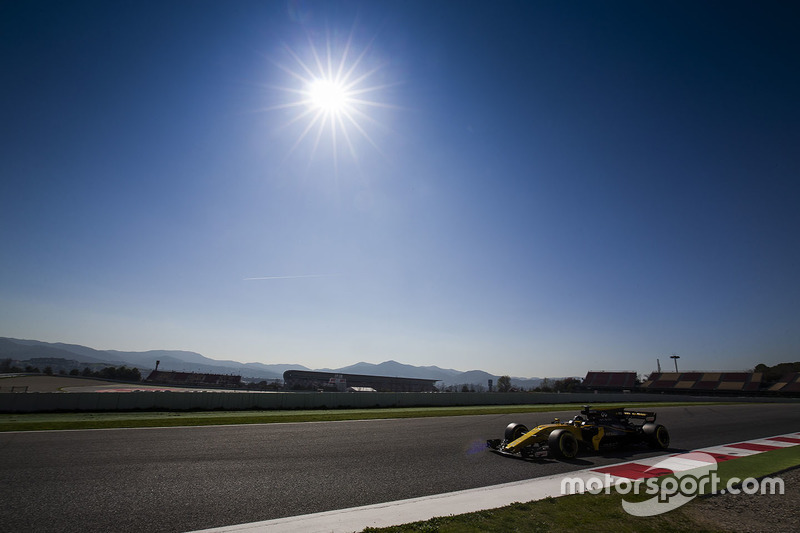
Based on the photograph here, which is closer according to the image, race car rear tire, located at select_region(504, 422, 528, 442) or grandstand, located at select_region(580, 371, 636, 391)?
race car rear tire, located at select_region(504, 422, 528, 442)

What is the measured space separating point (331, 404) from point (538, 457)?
17631mm

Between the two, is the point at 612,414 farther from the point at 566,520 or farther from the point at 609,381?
the point at 609,381

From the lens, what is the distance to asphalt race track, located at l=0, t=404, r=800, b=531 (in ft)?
16.7

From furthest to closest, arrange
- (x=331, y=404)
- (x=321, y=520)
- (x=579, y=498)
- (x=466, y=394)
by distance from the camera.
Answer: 1. (x=466, y=394)
2. (x=331, y=404)
3. (x=579, y=498)
4. (x=321, y=520)

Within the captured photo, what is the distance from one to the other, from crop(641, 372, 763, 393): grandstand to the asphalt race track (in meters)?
69.5

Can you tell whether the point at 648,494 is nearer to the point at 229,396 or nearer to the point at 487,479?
the point at 487,479

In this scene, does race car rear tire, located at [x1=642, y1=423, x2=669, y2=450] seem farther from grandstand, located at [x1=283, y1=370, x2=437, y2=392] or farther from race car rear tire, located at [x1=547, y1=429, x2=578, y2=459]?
grandstand, located at [x1=283, y1=370, x2=437, y2=392]

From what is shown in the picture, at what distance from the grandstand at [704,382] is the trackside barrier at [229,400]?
52136 millimetres

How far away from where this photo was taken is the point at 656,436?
33.5 ft

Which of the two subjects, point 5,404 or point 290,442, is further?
point 5,404

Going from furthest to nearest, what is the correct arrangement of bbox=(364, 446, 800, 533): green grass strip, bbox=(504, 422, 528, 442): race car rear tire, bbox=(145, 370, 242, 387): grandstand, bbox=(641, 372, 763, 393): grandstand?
bbox=(641, 372, 763, 393): grandstand → bbox=(145, 370, 242, 387): grandstand → bbox=(504, 422, 528, 442): race car rear tire → bbox=(364, 446, 800, 533): green grass strip

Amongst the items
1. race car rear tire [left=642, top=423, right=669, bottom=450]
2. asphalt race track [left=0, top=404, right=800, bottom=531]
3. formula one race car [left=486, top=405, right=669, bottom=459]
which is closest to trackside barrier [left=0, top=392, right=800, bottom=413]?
asphalt race track [left=0, top=404, right=800, bottom=531]

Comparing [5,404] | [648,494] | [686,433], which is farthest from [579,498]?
[5,404]

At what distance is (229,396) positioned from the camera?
68.0 ft
